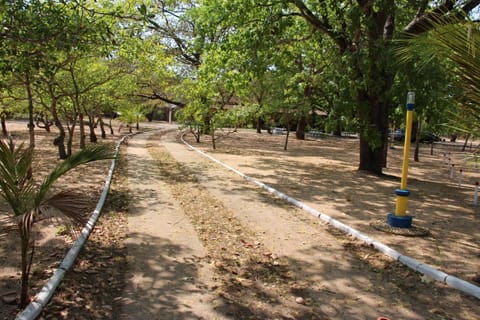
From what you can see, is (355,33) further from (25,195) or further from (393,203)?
(25,195)

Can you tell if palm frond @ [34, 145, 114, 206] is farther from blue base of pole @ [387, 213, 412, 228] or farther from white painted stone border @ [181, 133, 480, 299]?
blue base of pole @ [387, 213, 412, 228]

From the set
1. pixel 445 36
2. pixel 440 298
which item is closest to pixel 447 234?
pixel 440 298

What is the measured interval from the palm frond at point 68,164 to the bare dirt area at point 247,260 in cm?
56

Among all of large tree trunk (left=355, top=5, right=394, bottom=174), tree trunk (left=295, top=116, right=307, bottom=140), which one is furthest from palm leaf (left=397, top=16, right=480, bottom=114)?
tree trunk (left=295, top=116, right=307, bottom=140)

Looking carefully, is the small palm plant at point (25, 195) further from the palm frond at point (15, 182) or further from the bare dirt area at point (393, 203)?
the bare dirt area at point (393, 203)

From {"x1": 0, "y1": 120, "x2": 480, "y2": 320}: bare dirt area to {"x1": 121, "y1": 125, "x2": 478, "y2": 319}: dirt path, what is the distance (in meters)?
0.02

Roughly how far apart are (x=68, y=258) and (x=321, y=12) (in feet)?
36.1

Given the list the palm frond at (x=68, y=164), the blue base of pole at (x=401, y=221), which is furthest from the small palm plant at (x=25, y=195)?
the blue base of pole at (x=401, y=221)

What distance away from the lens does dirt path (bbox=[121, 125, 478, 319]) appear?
383 centimetres

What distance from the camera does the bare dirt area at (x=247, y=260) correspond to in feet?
12.6

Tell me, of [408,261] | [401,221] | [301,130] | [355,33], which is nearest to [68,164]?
[408,261]

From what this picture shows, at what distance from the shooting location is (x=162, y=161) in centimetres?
1527

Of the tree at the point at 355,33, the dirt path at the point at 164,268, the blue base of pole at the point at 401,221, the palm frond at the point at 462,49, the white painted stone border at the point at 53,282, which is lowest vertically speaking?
the dirt path at the point at 164,268

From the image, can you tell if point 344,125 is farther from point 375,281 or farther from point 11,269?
point 11,269
